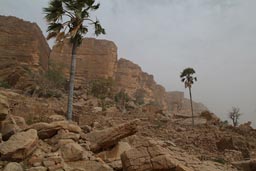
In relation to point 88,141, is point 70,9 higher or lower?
higher

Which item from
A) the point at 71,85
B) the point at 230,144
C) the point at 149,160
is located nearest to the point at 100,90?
the point at 230,144

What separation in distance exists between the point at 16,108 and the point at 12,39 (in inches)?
1489

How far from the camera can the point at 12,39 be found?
45438 mm

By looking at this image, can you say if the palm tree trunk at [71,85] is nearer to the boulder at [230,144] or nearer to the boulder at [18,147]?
the boulder at [18,147]

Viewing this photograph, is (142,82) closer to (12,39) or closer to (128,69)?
(128,69)

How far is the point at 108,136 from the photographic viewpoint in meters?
7.92

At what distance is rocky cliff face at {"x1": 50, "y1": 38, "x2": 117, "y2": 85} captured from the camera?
57562 mm

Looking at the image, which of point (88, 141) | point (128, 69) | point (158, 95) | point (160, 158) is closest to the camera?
point (160, 158)

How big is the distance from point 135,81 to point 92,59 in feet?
57.4

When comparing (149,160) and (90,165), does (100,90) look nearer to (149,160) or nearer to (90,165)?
(90,165)

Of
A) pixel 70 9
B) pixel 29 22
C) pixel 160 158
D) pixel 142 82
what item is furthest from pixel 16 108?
pixel 142 82

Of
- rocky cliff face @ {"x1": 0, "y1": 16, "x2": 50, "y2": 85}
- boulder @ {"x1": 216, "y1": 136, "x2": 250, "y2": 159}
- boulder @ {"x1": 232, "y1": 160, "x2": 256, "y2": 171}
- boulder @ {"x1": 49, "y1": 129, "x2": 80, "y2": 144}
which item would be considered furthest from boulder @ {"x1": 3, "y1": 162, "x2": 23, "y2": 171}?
rocky cliff face @ {"x1": 0, "y1": 16, "x2": 50, "y2": 85}

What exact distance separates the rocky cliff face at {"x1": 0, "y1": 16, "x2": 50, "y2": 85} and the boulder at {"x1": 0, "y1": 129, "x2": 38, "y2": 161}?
36434 mm

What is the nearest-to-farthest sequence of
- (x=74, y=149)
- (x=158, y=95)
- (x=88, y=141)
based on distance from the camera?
(x=74, y=149) → (x=88, y=141) → (x=158, y=95)
